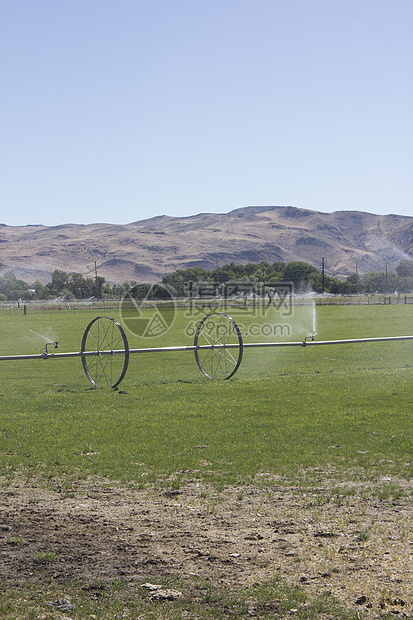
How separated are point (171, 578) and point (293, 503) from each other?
2487 mm

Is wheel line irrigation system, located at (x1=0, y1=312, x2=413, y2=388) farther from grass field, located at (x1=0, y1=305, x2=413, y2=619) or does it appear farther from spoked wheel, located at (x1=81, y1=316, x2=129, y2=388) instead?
grass field, located at (x1=0, y1=305, x2=413, y2=619)

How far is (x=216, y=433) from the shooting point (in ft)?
37.8

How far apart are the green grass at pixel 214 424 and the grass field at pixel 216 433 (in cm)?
3

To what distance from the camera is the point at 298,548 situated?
19.7 ft

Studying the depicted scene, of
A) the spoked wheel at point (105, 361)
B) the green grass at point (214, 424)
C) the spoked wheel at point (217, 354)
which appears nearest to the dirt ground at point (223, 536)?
the green grass at point (214, 424)

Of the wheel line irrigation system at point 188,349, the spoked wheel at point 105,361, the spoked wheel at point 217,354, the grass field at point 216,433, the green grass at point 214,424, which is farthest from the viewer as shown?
the spoked wheel at point 217,354

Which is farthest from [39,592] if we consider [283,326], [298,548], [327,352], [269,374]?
[283,326]

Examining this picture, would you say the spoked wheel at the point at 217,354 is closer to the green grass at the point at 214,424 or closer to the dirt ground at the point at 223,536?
the green grass at the point at 214,424

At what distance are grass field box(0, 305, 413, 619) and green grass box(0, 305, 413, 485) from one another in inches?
1.1

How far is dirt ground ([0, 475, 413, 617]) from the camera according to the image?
5.40m

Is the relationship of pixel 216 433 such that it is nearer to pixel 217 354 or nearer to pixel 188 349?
pixel 188 349

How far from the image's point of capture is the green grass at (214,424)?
370 inches

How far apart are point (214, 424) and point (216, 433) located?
84cm

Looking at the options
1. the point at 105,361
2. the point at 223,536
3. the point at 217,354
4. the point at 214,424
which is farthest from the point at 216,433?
the point at 105,361
